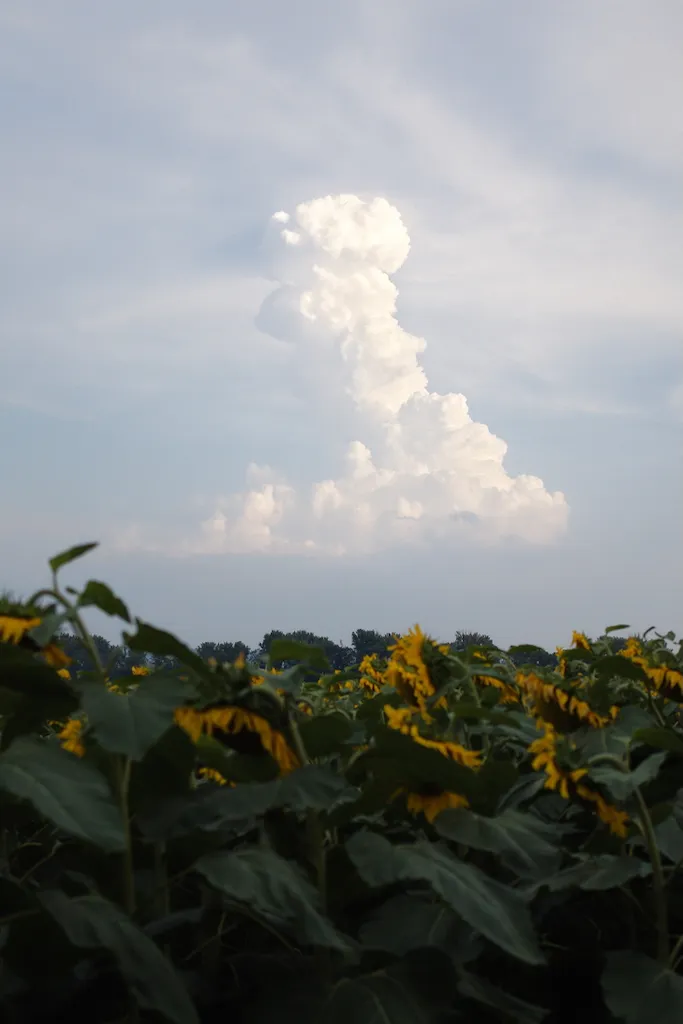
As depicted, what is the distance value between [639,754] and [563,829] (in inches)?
27.8

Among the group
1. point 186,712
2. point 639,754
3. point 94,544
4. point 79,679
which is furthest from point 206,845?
point 639,754

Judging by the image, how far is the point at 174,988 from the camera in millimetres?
2094

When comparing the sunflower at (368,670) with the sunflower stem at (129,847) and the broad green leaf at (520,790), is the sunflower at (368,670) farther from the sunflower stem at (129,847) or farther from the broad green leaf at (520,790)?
the sunflower stem at (129,847)

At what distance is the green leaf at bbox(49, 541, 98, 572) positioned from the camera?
2.50 m

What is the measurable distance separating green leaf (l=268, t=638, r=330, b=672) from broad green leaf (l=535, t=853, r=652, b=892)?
793 mm

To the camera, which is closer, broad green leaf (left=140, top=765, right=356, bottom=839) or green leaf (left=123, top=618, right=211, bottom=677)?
broad green leaf (left=140, top=765, right=356, bottom=839)

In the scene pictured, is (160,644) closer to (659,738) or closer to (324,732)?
(324,732)

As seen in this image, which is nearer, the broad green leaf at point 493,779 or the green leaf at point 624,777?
the green leaf at point 624,777

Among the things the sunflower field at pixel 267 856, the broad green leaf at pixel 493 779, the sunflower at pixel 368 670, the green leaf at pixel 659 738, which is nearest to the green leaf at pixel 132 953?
the sunflower field at pixel 267 856

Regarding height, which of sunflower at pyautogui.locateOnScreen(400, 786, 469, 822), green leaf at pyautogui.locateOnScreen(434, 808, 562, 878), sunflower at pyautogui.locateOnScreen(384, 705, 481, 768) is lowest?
green leaf at pyautogui.locateOnScreen(434, 808, 562, 878)

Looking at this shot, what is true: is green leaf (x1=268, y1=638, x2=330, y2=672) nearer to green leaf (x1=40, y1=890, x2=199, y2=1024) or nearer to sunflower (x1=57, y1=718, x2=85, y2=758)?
sunflower (x1=57, y1=718, x2=85, y2=758)

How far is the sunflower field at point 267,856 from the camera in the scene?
2.14 meters

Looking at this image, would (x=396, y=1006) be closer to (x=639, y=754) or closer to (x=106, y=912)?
(x=106, y=912)

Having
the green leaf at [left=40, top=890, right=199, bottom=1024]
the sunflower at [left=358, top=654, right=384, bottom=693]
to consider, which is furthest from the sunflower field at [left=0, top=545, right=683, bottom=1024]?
the sunflower at [left=358, top=654, right=384, bottom=693]
